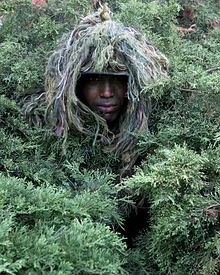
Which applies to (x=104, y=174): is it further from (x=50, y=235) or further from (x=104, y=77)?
(x=50, y=235)

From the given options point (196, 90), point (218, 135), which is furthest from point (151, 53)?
point (218, 135)

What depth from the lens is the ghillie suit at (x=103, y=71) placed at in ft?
7.27

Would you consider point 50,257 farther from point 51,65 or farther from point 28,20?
point 28,20

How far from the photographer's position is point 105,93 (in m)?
2.27

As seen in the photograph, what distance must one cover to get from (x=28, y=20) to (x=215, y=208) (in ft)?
5.57

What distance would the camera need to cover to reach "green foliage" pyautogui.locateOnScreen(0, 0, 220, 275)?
147 cm

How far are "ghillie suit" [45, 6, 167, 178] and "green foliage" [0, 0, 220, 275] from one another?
0.06 meters

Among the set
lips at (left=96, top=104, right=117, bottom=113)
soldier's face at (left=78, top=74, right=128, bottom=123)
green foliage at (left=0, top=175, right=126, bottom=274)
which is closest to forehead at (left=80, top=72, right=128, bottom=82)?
soldier's face at (left=78, top=74, right=128, bottom=123)

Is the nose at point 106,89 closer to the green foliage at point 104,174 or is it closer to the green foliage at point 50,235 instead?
the green foliage at point 104,174

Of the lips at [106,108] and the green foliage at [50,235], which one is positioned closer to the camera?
the green foliage at [50,235]

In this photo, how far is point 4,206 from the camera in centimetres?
154

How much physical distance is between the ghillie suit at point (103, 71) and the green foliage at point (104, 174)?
6cm

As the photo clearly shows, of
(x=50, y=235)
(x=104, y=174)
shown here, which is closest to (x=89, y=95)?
(x=104, y=174)

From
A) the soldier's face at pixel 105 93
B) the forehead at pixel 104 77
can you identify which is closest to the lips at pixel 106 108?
the soldier's face at pixel 105 93
